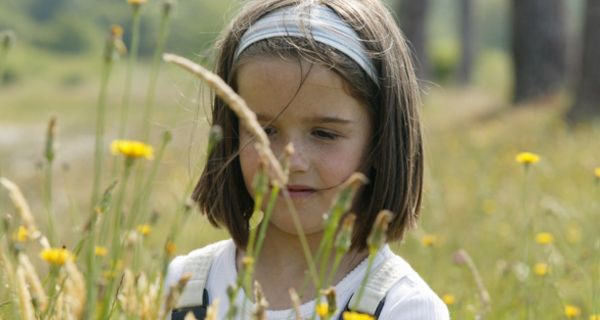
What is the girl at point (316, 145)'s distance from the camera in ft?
6.10

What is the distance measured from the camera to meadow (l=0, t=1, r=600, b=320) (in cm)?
129

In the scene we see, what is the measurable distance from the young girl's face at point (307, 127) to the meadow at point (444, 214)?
0.18m

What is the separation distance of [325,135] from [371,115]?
0.15m

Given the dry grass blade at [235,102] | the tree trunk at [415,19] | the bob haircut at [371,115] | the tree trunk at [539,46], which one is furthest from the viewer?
the tree trunk at [415,19]

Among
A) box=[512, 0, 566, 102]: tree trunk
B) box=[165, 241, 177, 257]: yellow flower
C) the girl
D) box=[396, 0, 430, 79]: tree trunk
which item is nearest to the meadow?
box=[165, 241, 177, 257]: yellow flower

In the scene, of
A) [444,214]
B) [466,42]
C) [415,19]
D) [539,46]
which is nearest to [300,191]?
[444,214]

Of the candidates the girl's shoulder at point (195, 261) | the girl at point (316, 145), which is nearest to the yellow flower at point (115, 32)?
the girl at point (316, 145)

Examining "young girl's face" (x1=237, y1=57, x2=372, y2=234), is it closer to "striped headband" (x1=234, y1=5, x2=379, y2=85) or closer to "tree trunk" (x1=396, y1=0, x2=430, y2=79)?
"striped headband" (x1=234, y1=5, x2=379, y2=85)

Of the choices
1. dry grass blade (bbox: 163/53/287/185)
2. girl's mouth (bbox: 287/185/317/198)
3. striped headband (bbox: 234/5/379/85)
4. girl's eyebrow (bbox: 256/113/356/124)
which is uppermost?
striped headband (bbox: 234/5/379/85)

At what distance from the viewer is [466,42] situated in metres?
24.4

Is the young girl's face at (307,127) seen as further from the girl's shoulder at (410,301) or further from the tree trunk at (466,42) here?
the tree trunk at (466,42)

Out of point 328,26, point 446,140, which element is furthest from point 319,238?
point 446,140

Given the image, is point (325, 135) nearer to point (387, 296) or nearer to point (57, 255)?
point (387, 296)

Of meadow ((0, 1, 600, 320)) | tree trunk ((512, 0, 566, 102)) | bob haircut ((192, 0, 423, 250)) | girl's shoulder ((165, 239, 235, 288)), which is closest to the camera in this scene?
meadow ((0, 1, 600, 320))
